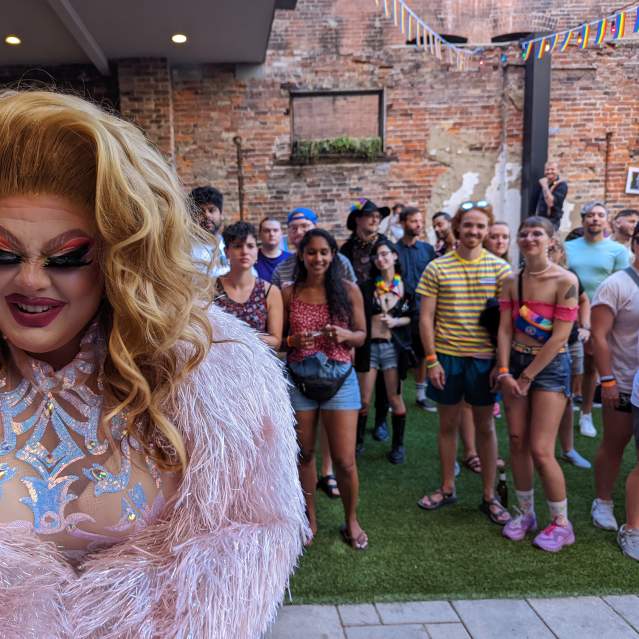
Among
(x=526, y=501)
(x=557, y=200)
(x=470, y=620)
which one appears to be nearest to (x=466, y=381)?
(x=526, y=501)

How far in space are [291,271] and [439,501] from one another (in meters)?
1.73

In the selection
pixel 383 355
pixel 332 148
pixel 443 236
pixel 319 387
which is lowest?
pixel 383 355

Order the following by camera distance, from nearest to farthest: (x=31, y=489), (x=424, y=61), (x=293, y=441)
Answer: (x=31, y=489) → (x=293, y=441) → (x=424, y=61)

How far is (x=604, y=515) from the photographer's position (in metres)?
3.41

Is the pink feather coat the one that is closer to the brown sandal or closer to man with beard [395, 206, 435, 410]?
the brown sandal

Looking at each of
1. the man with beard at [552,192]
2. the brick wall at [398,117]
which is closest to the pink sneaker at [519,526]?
the man with beard at [552,192]

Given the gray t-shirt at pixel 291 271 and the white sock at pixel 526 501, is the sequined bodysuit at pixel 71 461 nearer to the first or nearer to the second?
the gray t-shirt at pixel 291 271

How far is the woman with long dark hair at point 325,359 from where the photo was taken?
122 inches

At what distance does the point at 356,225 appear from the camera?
4582 mm

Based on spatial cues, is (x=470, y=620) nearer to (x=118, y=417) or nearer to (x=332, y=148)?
(x=118, y=417)

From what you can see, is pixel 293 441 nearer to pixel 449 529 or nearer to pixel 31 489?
pixel 31 489

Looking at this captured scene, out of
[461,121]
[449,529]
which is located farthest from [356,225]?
[461,121]

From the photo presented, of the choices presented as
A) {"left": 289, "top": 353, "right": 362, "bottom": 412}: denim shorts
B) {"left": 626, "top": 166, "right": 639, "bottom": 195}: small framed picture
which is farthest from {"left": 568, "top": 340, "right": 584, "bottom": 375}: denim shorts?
{"left": 626, "top": 166, "right": 639, "bottom": 195}: small framed picture

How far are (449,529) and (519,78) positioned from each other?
688 cm
